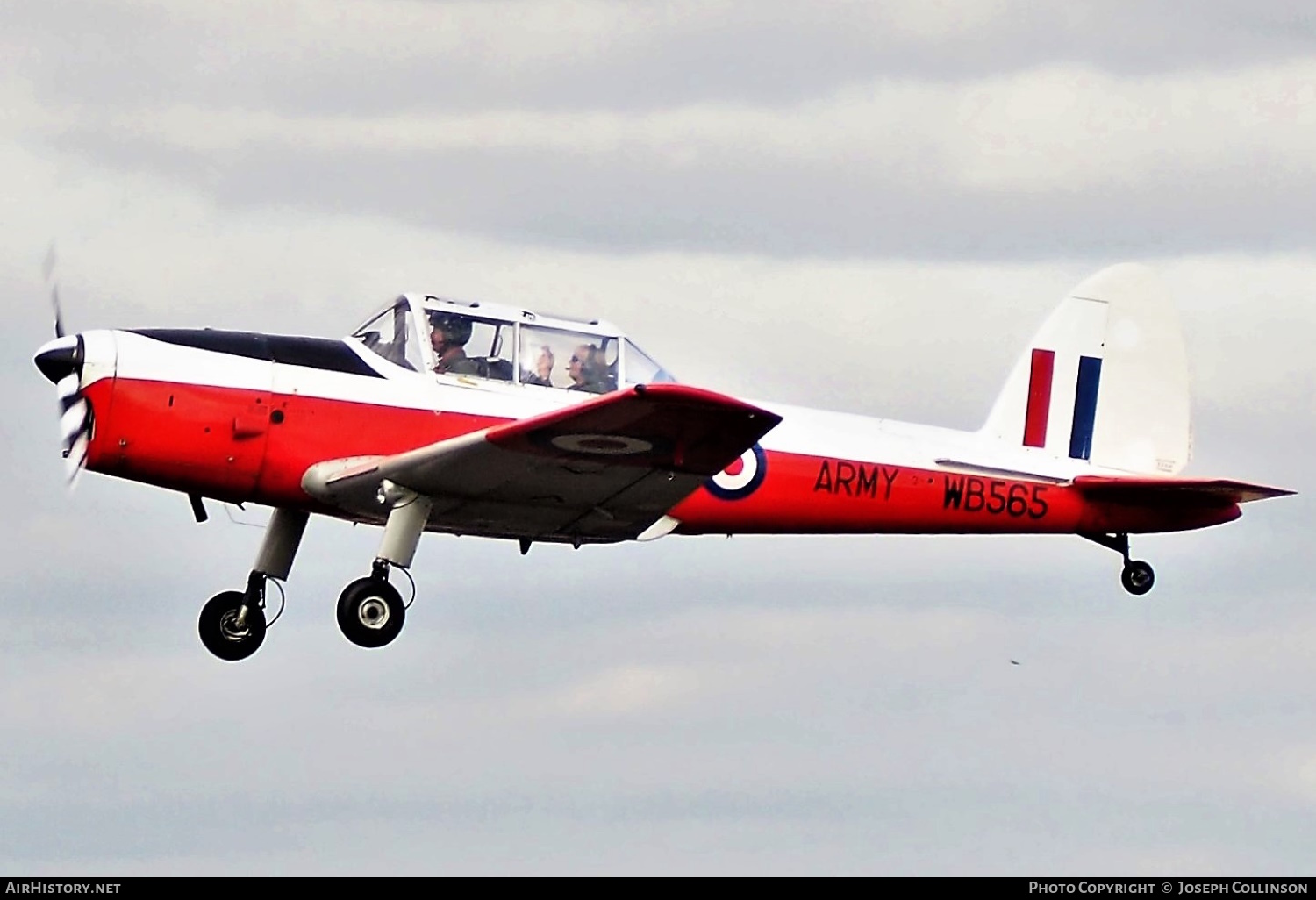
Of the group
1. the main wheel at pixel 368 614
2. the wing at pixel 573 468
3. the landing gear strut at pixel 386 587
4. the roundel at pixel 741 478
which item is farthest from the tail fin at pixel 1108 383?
the main wheel at pixel 368 614

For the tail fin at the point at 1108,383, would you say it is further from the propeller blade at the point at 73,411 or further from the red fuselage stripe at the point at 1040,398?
the propeller blade at the point at 73,411

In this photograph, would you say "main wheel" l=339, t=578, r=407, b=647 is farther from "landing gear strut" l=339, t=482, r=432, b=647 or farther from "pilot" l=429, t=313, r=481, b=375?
"pilot" l=429, t=313, r=481, b=375

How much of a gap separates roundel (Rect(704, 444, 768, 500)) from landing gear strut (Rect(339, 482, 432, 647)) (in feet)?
7.36

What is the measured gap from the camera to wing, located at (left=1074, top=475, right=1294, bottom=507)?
18438 millimetres

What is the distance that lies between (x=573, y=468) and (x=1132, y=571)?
499cm

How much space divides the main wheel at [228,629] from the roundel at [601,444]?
285 centimetres

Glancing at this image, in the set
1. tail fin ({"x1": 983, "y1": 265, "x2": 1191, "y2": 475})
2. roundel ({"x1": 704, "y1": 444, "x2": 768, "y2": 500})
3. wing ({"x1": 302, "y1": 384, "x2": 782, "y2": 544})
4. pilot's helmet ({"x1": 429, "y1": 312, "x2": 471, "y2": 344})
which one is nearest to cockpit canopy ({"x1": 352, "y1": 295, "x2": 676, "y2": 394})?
pilot's helmet ({"x1": 429, "y1": 312, "x2": 471, "y2": 344})

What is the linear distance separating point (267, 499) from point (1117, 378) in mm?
7059

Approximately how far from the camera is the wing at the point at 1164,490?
60.5 ft

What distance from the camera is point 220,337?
16.7 m

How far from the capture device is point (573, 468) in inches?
645
